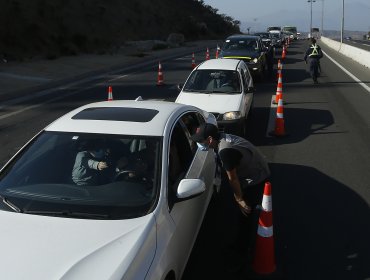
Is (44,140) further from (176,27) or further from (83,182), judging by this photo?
(176,27)

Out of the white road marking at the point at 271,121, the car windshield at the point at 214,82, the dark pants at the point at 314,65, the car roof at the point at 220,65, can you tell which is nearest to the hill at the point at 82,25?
the dark pants at the point at 314,65

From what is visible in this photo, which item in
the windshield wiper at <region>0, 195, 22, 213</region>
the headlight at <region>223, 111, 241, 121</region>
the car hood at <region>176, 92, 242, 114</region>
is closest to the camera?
the windshield wiper at <region>0, 195, 22, 213</region>

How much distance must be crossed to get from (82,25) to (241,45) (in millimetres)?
26523

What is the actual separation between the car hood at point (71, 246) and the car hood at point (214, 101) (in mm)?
6218

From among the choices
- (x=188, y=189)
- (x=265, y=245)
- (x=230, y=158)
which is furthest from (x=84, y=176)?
(x=265, y=245)

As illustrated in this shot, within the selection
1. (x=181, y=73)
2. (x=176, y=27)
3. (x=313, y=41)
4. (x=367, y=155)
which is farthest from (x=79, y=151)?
(x=176, y=27)

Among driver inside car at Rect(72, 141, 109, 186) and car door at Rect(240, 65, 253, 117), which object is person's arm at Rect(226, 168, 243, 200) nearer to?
driver inside car at Rect(72, 141, 109, 186)

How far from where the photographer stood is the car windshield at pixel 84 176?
12.0ft

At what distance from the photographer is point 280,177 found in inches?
298

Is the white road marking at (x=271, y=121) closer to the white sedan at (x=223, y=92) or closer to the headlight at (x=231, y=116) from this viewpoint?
the white sedan at (x=223, y=92)

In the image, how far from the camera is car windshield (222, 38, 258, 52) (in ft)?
66.1

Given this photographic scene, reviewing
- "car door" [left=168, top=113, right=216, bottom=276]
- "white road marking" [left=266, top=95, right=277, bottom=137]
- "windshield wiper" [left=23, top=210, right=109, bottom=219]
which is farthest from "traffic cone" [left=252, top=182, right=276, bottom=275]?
"white road marking" [left=266, top=95, right=277, bottom=137]

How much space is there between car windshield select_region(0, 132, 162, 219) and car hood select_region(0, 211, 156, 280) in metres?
0.13

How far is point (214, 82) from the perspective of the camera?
1063 cm
